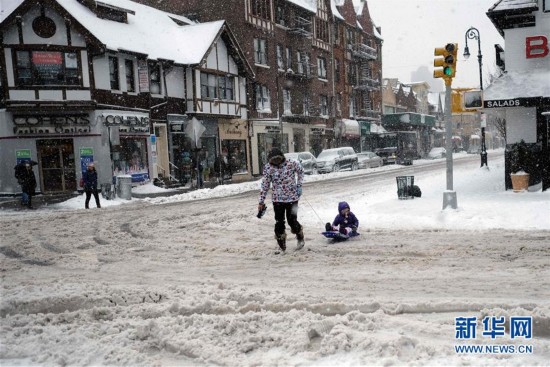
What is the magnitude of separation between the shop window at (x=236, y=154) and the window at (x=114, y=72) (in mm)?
9073

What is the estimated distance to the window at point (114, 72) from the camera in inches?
952

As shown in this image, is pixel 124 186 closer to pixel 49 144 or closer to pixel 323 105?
pixel 49 144

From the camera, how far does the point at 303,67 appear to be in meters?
40.3

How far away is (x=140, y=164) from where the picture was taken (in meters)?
25.6

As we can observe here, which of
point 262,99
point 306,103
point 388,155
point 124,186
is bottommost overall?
point 124,186

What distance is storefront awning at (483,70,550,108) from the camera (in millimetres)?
12688

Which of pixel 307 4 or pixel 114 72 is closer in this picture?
pixel 114 72

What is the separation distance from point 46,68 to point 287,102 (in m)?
20.7

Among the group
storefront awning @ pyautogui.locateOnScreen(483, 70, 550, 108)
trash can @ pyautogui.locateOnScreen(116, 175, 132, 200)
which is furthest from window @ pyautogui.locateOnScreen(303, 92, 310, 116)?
storefront awning @ pyautogui.locateOnScreen(483, 70, 550, 108)

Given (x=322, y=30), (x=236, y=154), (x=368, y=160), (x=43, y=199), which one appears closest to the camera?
(x=43, y=199)

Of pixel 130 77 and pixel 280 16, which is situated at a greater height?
pixel 280 16

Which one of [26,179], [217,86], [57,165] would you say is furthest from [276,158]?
[217,86]

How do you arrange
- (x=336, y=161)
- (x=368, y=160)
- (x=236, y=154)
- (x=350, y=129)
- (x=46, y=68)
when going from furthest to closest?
(x=350, y=129)
(x=368, y=160)
(x=236, y=154)
(x=336, y=161)
(x=46, y=68)

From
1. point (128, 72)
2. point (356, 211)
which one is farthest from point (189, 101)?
point (356, 211)
